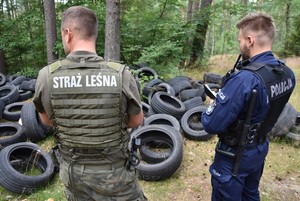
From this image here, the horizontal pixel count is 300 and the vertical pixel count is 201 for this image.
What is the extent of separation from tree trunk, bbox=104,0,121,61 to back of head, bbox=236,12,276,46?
5153mm

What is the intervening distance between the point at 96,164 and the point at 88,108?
0.53 metres

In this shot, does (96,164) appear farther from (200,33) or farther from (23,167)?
(200,33)

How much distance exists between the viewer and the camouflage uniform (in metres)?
2.17

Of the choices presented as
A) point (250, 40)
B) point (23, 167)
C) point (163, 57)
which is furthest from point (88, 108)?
point (163, 57)

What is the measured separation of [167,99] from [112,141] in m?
4.89

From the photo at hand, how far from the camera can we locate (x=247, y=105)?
243cm

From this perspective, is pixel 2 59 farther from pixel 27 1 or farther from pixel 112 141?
pixel 112 141

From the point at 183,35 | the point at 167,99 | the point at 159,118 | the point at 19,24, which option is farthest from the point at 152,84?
the point at 19,24

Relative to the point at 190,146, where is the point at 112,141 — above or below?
above

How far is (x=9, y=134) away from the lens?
605cm

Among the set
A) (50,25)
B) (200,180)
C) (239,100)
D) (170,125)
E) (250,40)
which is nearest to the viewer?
(239,100)

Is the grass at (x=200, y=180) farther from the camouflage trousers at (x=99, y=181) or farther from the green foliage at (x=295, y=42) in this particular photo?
the green foliage at (x=295, y=42)

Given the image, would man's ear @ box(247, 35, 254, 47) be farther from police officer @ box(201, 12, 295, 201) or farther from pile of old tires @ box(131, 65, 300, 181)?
pile of old tires @ box(131, 65, 300, 181)

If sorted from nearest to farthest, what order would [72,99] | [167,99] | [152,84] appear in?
[72,99] < [167,99] < [152,84]
